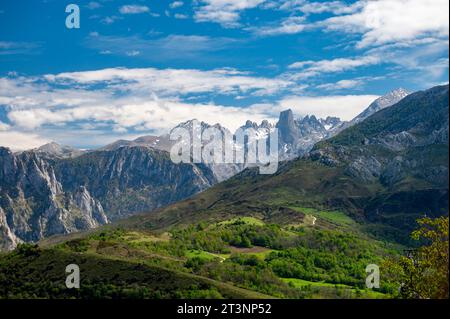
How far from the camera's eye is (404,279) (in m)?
105
